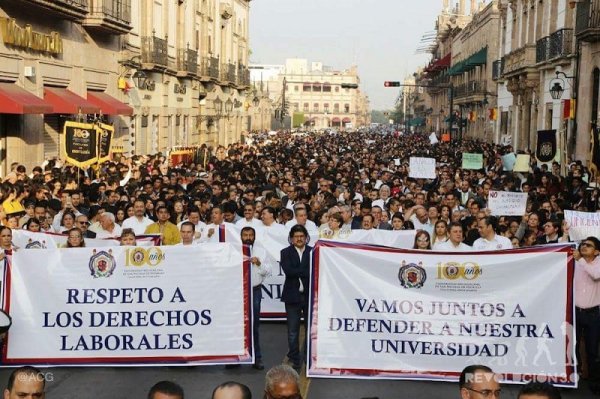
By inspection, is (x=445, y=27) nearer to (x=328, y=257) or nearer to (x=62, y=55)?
(x=62, y=55)

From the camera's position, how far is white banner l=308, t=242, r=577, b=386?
895 cm

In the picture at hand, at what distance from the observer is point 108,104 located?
100 ft

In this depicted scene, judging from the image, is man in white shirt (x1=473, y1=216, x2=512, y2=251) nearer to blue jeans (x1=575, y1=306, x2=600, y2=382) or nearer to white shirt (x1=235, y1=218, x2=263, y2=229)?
blue jeans (x1=575, y1=306, x2=600, y2=382)

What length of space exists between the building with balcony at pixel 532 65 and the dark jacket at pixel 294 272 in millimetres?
23240

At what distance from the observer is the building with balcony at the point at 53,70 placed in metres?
23.4

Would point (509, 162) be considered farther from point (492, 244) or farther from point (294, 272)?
point (294, 272)

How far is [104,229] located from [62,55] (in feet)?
53.5

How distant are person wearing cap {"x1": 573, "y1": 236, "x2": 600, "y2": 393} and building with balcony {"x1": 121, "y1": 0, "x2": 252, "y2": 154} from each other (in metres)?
26.8

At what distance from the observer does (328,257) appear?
9.26m

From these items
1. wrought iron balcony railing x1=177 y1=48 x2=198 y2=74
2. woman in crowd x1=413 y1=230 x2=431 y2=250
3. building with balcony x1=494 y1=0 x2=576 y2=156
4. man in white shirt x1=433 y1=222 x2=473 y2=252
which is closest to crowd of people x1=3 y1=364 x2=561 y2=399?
woman in crowd x1=413 y1=230 x2=431 y2=250

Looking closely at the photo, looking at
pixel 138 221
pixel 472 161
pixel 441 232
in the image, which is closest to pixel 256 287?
pixel 441 232

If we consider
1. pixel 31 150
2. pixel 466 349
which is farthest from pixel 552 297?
pixel 31 150

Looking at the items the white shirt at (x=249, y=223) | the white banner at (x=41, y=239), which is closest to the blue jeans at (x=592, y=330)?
the white shirt at (x=249, y=223)

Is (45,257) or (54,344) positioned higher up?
(45,257)
